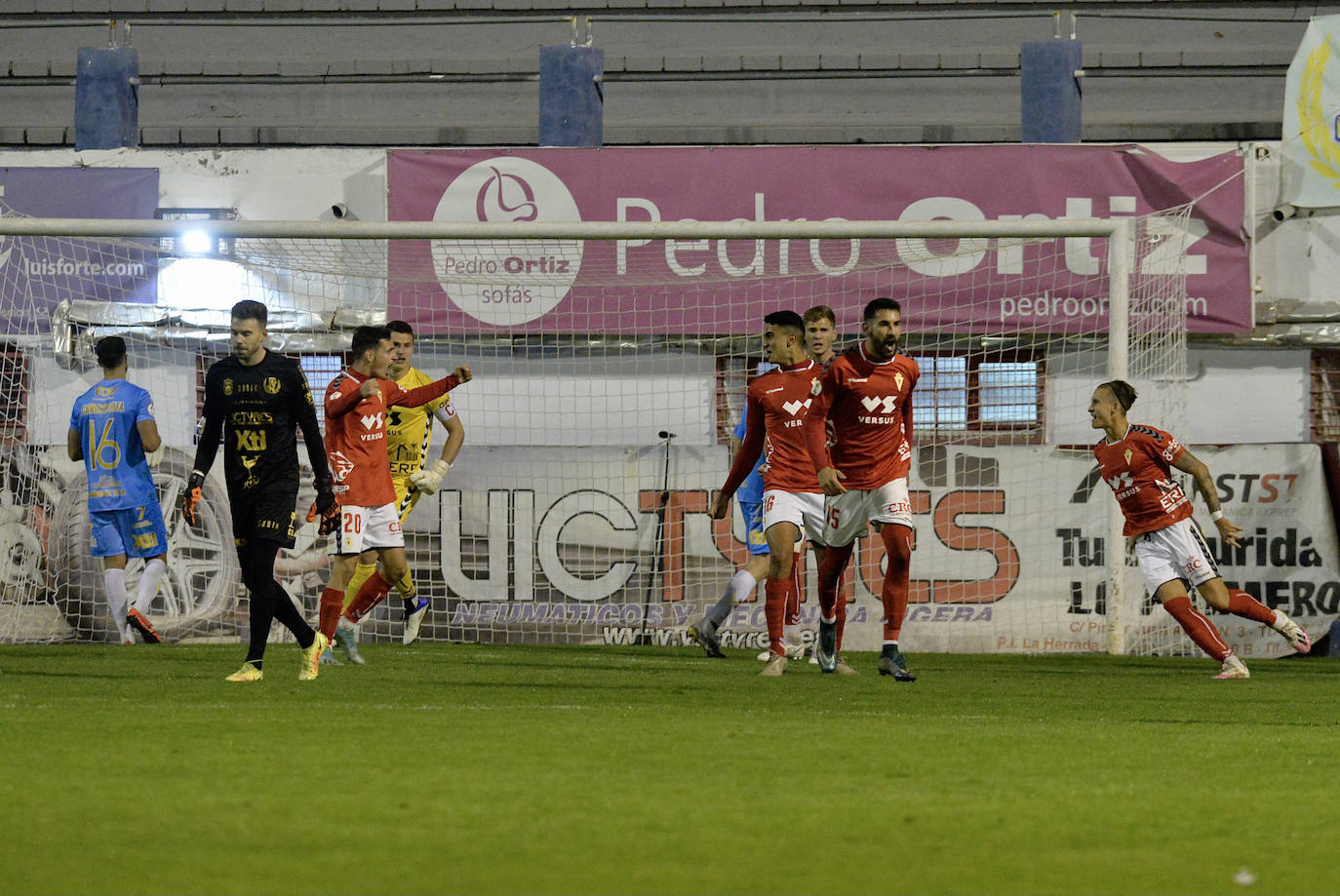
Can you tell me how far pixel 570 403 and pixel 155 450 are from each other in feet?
13.4

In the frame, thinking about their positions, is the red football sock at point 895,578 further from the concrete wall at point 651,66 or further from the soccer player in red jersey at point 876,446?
the concrete wall at point 651,66

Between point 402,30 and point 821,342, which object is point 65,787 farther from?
point 402,30

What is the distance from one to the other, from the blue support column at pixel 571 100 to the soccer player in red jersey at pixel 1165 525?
Result: 264 inches

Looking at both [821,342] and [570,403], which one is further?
[570,403]

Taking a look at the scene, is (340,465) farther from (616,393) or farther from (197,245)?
(197,245)

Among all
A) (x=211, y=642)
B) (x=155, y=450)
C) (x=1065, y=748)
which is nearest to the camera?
(x=1065, y=748)

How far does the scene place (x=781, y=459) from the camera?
8.70m

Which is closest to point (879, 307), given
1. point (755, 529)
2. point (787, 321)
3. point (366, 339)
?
point (787, 321)

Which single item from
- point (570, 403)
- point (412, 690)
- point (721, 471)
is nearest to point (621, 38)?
point (570, 403)

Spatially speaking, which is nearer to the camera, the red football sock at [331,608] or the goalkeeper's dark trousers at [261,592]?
the goalkeeper's dark trousers at [261,592]

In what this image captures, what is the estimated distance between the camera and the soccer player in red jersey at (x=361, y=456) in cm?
833

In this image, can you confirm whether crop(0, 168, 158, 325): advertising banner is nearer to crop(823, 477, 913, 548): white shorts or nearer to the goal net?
the goal net

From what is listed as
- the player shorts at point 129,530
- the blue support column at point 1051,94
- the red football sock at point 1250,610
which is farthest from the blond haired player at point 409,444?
the blue support column at point 1051,94

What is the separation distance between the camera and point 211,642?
1190 centimetres
